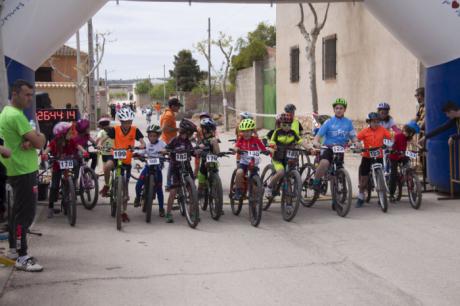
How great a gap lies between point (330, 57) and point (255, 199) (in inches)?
633

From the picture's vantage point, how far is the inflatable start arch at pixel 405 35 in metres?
9.16

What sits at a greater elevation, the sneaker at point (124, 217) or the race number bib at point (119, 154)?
the race number bib at point (119, 154)

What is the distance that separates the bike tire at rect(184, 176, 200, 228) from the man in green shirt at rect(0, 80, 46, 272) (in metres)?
2.70

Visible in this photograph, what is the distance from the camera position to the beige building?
60.1 feet

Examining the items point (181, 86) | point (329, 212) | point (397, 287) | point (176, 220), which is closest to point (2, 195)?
point (176, 220)

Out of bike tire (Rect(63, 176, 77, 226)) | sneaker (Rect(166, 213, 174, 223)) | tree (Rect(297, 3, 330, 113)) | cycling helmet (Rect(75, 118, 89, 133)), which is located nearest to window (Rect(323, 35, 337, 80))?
tree (Rect(297, 3, 330, 113))

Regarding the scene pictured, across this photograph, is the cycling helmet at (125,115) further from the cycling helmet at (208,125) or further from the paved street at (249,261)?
the paved street at (249,261)

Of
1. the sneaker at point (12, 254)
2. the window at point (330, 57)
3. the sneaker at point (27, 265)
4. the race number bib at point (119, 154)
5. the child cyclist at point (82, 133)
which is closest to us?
the sneaker at point (27, 265)

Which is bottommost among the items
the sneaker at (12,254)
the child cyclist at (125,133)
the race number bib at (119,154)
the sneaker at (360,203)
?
the sneaker at (12,254)

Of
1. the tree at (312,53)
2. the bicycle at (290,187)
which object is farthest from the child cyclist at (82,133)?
the tree at (312,53)

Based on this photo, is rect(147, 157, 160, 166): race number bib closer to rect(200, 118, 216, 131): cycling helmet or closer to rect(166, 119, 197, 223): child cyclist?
rect(166, 119, 197, 223): child cyclist

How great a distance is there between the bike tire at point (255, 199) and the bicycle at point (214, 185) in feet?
1.55

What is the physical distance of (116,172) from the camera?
9227 mm

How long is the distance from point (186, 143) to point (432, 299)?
5.16m
